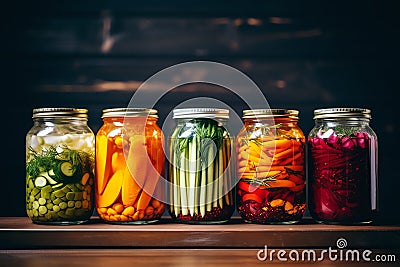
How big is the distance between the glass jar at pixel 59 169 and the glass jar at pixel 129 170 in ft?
0.11

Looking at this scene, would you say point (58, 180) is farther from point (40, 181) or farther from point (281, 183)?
point (281, 183)

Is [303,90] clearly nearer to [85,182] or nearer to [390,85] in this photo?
[390,85]

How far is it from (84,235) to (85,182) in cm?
13

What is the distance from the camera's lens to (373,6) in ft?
4.85

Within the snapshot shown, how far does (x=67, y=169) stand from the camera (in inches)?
45.9

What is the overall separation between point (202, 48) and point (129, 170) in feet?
1.49

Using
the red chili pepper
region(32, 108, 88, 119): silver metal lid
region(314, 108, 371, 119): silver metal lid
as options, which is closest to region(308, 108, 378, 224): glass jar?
region(314, 108, 371, 119): silver metal lid

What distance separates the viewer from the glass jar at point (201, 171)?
1.17 meters

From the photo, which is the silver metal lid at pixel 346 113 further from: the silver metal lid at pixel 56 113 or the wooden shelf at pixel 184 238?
the silver metal lid at pixel 56 113

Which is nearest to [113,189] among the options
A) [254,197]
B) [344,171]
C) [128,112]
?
Result: [128,112]

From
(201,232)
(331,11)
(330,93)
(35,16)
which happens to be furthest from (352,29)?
(35,16)

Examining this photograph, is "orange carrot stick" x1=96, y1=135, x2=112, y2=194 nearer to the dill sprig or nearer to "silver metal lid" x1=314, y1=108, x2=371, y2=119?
the dill sprig

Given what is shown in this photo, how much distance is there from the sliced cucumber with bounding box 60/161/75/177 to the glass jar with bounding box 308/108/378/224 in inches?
20.1

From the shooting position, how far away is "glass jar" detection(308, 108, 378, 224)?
1.17 m
